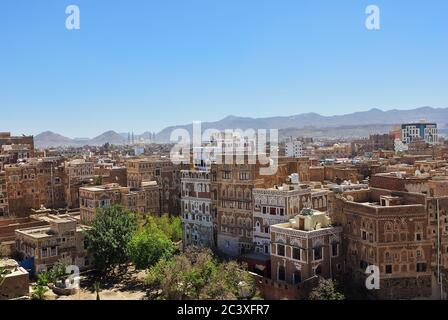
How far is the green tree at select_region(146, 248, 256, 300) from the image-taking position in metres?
46.2

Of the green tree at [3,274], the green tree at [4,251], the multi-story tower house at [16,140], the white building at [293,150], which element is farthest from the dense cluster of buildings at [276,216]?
the white building at [293,150]

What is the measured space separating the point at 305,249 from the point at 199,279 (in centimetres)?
1034

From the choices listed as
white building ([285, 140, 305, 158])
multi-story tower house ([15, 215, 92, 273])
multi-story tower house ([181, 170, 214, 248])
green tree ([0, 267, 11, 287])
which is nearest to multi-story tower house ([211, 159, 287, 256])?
multi-story tower house ([181, 170, 214, 248])

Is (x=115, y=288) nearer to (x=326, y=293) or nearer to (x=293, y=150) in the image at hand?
(x=326, y=293)

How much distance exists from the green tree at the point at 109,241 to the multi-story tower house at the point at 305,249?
63.5 feet

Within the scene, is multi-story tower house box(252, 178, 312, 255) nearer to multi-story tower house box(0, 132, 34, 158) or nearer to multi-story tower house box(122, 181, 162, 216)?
multi-story tower house box(122, 181, 162, 216)

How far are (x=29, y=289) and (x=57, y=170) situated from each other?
137 ft

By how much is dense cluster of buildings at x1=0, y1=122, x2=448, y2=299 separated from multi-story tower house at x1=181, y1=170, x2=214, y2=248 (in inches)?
5.2

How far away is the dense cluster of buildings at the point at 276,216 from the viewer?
46.1m

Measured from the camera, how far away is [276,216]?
55.0 metres

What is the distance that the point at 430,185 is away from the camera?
5512 cm

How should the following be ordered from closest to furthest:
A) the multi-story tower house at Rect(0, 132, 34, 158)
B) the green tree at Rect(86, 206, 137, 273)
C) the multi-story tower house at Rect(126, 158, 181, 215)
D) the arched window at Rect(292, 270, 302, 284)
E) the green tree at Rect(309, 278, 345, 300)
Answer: the green tree at Rect(309, 278, 345, 300), the arched window at Rect(292, 270, 302, 284), the green tree at Rect(86, 206, 137, 273), the multi-story tower house at Rect(126, 158, 181, 215), the multi-story tower house at Rect(0, 132, 34, 158)
